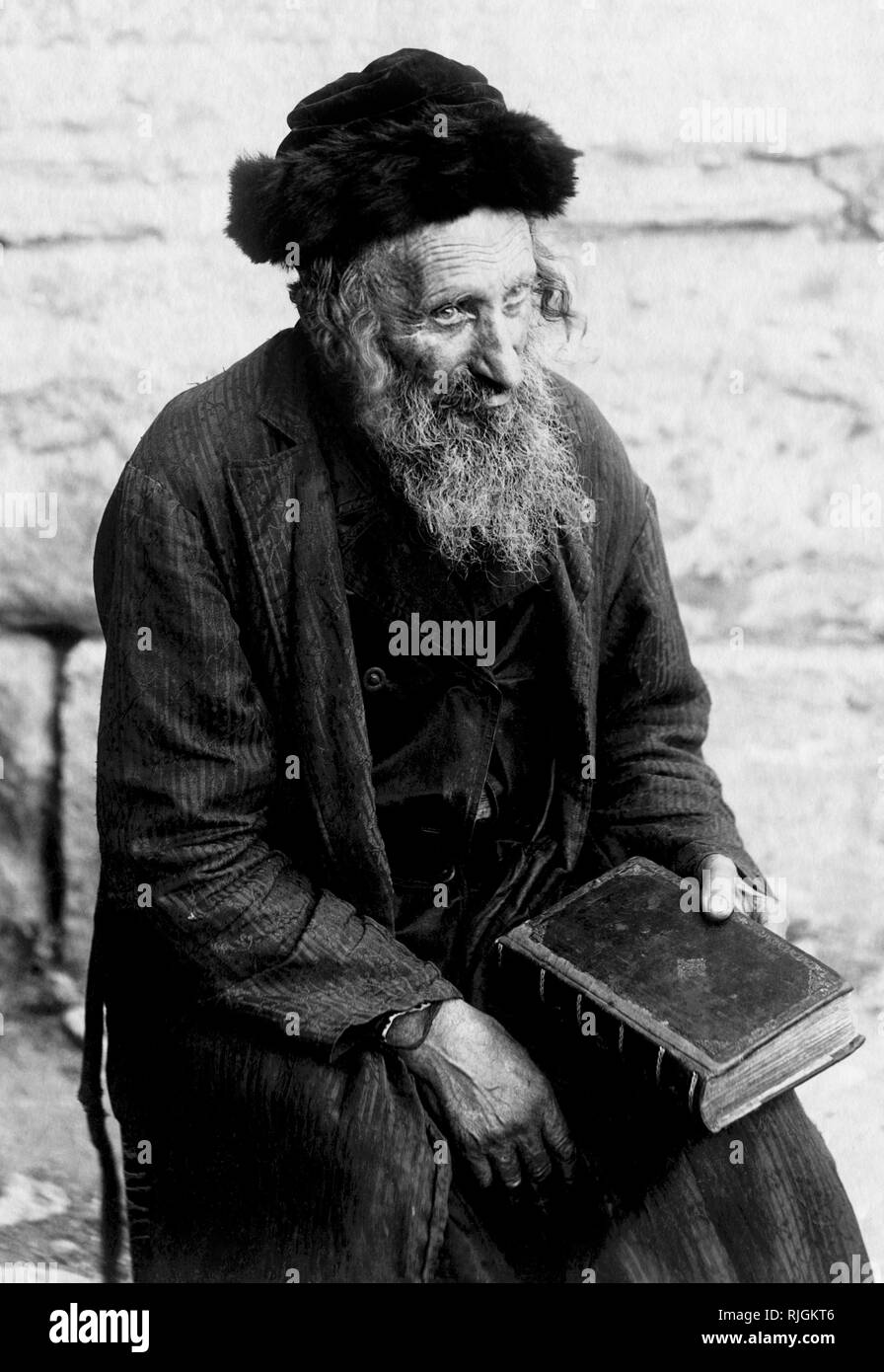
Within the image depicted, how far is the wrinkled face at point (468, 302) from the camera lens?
7.00ft

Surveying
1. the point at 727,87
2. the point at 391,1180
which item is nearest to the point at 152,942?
the point at 391,1180

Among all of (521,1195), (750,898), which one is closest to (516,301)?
(750,898)

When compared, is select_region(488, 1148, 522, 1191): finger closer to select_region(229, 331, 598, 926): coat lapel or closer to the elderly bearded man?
the elderly bearded man

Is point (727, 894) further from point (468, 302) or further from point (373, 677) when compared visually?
point (468, 302)

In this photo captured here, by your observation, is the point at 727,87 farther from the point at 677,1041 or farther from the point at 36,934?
the point at 36,934

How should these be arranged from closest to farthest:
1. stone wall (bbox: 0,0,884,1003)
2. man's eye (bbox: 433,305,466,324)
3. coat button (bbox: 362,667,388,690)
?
man's eye (bbox: 433,305,466,324) → coat button (bbox: 362,667,388,690) → stone wall (bbox: 0,0,884,1003)

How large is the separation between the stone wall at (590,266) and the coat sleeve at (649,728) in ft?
1.96

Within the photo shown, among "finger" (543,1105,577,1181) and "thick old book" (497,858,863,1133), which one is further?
"finger" (543,1105,577,1181)

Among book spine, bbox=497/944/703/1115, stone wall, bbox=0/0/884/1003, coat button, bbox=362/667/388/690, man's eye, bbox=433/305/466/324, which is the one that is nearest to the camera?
book spine, bbox=497/944/703/1115

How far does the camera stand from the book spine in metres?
2.07

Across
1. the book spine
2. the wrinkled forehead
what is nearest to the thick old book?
the book spine

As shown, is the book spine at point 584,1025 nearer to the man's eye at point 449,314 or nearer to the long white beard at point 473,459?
the long white beard at point 473,459

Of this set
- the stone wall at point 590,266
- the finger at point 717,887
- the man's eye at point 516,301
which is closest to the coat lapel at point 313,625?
the man's eye at point 516,301
